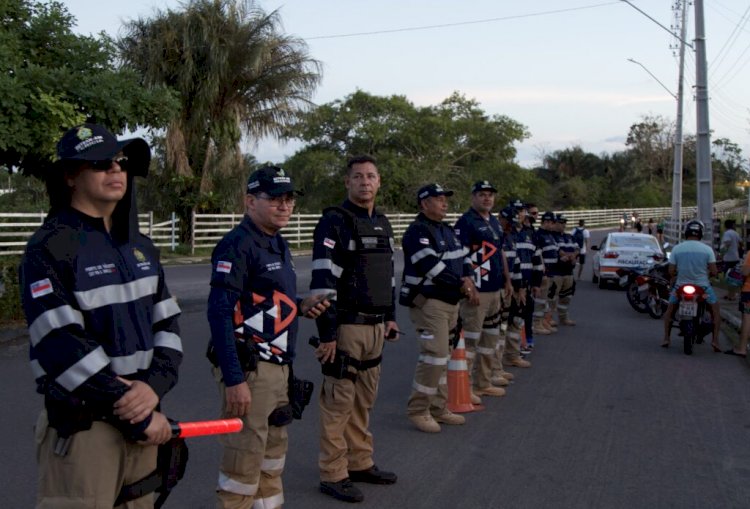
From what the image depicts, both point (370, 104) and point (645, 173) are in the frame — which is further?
point (645, 173)

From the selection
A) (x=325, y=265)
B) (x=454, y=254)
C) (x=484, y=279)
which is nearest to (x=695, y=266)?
(x=484, y=279)

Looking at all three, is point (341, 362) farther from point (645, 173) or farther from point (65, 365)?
point (645, 173)

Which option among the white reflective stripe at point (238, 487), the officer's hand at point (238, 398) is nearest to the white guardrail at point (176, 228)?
the white reflective stripe at point (238, 487)

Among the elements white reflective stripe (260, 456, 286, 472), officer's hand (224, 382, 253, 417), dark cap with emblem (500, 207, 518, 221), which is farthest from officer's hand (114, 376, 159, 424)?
dark cap with emblem (500, 207, 518, 221)

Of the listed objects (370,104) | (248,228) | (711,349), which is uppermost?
(370,104)

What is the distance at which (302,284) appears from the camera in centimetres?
2147

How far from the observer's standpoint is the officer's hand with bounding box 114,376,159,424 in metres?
3.08

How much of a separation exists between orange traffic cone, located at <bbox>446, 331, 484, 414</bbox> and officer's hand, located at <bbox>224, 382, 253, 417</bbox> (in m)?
4.18

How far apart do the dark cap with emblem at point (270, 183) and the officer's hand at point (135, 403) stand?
64.8 inches

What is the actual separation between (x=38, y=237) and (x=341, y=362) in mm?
2934

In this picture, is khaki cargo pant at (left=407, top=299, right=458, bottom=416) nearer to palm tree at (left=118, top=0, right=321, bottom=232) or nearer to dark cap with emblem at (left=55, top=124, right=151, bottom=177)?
dark cap with emblem at (left=55, top=124, right=151, bottom=177)

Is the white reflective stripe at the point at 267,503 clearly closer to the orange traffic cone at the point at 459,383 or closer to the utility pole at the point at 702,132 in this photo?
the orange traffic cone at the point at 459,383

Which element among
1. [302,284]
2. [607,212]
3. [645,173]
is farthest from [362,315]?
[645,173]

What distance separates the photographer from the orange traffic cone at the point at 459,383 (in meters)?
8.23
